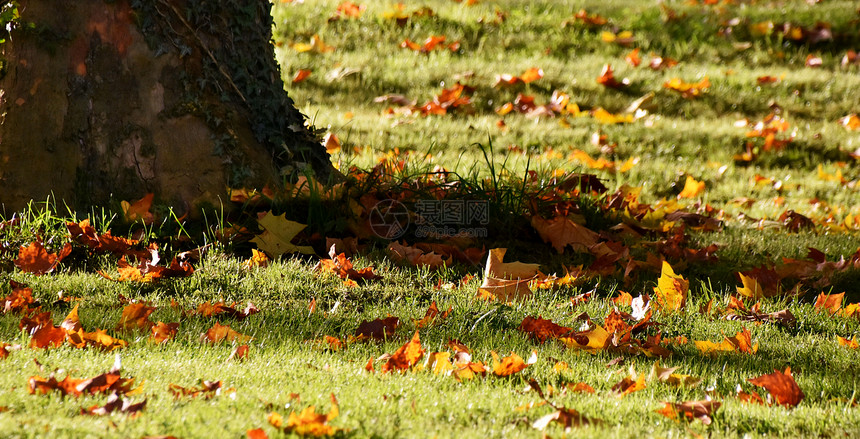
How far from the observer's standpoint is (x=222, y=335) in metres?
2.71

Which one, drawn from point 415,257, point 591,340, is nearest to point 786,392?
point 591,340

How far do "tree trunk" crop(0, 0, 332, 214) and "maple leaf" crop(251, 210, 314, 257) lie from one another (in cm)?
35

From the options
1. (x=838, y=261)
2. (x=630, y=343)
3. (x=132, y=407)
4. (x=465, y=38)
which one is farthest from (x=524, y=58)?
(x=132, y=407)

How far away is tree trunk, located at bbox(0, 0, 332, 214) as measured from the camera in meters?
3.72

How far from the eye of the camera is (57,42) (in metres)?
3.70

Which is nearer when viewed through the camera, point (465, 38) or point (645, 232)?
point (645, 232)

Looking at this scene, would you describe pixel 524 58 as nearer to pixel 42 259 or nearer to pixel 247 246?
pixel 247 246

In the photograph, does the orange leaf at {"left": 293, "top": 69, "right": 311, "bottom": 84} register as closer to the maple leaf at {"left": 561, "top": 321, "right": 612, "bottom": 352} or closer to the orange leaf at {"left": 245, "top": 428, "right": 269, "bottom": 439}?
the maple leaf at {"left": 561, "top": 321, "right": 612, "bottom": 352}

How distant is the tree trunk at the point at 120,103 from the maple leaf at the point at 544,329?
1.53 meters

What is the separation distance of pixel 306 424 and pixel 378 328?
953mm

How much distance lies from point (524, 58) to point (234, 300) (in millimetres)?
5174

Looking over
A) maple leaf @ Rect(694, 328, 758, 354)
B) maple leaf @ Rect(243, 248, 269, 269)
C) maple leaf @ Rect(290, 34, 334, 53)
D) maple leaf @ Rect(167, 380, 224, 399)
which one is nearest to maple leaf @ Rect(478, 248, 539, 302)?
maple leaf @ Rect(694, 328, 758, 354)

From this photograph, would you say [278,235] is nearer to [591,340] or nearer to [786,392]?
[591,340]

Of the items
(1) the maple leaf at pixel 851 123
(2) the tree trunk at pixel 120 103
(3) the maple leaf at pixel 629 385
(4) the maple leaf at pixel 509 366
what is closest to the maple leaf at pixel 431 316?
(4) the maple leaf at pixel 509 366
